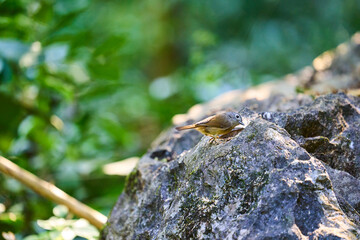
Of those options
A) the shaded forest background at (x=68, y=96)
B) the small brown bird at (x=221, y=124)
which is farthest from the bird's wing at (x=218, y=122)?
the shaded forest background at (x=68, y=96)

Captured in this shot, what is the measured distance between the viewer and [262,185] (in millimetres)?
1151

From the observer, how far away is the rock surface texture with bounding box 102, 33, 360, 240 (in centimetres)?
109

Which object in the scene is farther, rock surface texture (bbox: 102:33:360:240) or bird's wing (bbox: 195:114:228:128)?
bird's wing (bbox: 195:114:228:128)

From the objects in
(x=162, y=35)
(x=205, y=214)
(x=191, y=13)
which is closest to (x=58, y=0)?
(x=205, y=214)

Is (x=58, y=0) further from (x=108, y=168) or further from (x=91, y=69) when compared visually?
(x=108, y=168)

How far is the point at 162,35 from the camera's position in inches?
356

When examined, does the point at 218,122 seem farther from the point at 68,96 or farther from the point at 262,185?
the point at 68,96

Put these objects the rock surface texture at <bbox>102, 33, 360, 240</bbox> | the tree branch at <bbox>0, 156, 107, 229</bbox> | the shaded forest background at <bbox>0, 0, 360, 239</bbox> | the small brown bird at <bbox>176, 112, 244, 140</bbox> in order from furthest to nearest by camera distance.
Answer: the shaded forest background at <bbox>0, 0, 360, 239</bbox> < the tree branch at <bbox>0, 156, 107, 229</bbox> < the small brown bird at <bbox>176, 112, 244, 140</bbox> < the rock surface texture at <bbox>102, 33, 360, 240</bbox>

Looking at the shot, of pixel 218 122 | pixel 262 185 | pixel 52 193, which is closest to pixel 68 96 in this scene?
pixel 52 193

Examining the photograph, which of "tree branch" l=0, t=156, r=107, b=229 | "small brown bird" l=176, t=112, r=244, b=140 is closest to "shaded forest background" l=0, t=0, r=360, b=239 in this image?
"tree branch" l=0, t=156, r=107, b=229

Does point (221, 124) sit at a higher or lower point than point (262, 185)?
higher

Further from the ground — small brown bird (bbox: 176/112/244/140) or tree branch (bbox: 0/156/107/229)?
small brown bird (bbox: 176/112/244/140)

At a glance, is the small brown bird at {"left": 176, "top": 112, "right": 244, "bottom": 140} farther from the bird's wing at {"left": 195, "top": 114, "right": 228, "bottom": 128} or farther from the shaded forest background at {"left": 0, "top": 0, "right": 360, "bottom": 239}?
the shaded forest background at {"left": 0, "top": 0, "right": 360, "bottom": 239}

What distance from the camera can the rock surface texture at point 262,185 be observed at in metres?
1.09
